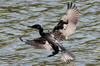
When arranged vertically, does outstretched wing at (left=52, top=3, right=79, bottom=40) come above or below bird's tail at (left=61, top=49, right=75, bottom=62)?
above

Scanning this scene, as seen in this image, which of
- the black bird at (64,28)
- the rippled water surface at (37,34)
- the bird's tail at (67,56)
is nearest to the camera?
the bird's tail at (67,56)

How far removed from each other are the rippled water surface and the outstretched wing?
0.70 meters

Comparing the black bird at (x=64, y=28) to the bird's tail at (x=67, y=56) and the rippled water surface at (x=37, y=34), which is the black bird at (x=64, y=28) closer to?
the bird's tail at (x=67, y=56)

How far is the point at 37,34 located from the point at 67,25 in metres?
2.44

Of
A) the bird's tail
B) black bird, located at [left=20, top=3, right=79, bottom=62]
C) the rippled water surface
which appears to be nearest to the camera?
the bird's tail

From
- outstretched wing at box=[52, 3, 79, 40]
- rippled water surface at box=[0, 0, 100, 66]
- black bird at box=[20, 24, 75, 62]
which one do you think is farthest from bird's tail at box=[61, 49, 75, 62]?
outstretched wing at box=[52, 3, 79, 40]

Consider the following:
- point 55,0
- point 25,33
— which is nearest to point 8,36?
point 25,33

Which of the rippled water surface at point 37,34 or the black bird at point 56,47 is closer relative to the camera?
the black bird at point 56,47

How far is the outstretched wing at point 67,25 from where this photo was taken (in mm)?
12684

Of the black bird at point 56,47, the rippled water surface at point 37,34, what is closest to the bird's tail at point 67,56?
the black bird at point 56,47

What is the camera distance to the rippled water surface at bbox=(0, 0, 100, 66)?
12648mm

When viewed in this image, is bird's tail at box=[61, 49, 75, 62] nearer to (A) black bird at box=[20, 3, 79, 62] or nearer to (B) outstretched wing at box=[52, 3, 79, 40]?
(A) black bird at box=[20, 3, 79, 62]

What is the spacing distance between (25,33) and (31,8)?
104 inches

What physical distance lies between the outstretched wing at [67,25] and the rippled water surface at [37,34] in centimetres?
70
